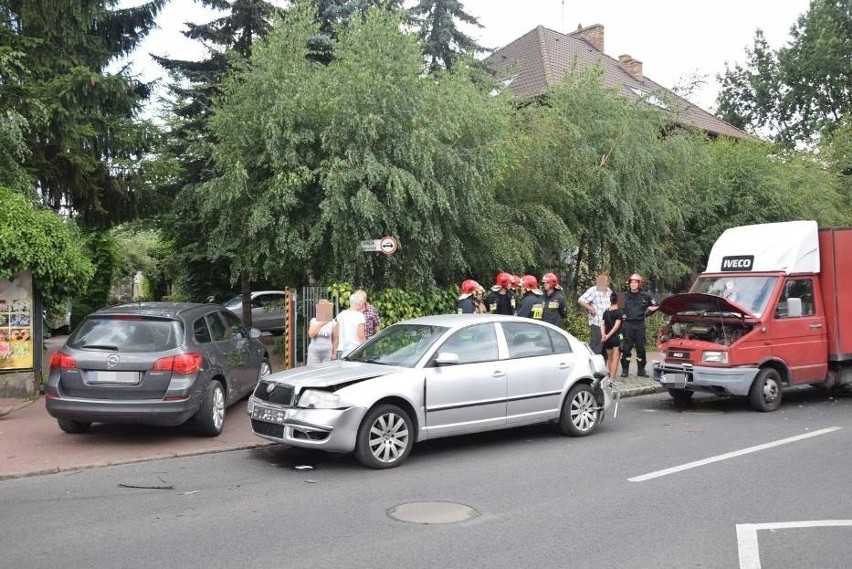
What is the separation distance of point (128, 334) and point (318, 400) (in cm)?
266

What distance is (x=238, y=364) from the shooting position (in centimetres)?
994

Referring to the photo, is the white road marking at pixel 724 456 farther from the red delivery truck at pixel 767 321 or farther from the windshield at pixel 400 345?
the windshield at pixel 400 345

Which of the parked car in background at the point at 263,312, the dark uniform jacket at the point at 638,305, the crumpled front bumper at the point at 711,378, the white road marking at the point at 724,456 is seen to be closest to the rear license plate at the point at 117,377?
the white road marking at the point at 724,456

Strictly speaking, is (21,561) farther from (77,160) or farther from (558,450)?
(77,160)

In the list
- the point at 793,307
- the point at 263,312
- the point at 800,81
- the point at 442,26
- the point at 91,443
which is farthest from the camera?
the point at 800,81

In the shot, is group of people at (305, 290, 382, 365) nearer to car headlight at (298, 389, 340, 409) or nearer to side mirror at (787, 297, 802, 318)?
A: car headlight at (298, 389, 340, 409)

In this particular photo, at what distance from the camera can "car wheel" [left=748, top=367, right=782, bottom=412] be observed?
10.6 m

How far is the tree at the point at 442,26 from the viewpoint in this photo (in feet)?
84.6

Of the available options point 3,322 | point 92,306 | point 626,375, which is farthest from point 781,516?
point 92,306

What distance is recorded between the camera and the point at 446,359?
25.5 ft

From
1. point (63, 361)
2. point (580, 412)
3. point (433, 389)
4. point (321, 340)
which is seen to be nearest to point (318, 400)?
point (433, 389)

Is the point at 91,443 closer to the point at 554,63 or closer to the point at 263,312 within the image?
the point at 263,312

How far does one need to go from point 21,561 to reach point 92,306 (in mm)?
26089

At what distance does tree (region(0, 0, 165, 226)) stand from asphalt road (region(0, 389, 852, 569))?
792 cm
